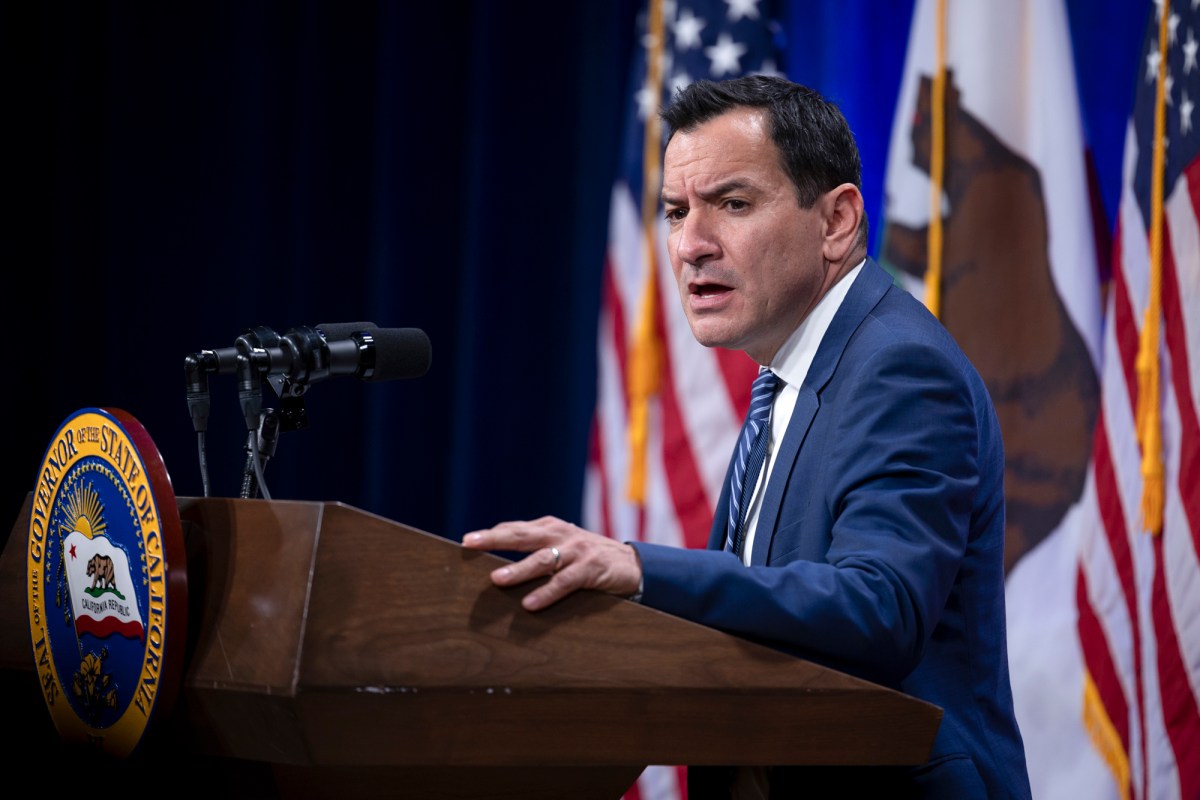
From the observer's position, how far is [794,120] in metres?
1.56

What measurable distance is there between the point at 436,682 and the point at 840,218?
3.03ft

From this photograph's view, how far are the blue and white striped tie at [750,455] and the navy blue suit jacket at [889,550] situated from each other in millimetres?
106

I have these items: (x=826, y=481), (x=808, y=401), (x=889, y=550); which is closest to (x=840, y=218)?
(x=808, y=401)

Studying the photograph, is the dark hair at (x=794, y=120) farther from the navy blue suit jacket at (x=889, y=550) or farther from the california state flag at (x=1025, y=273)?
the california state flag at (x=1025, y=273)

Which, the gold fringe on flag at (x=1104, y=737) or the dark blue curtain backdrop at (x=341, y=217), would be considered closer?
the gold fringe on flag at (x=1104, y=737)

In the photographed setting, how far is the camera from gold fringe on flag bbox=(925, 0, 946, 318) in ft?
10.3

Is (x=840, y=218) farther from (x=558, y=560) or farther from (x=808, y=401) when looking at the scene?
(x=558, y=560)

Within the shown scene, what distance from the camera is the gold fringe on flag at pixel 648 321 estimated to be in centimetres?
365

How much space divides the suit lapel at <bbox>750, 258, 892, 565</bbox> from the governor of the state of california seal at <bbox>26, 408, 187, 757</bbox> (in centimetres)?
68

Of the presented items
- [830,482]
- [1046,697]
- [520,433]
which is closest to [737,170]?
[830,482]

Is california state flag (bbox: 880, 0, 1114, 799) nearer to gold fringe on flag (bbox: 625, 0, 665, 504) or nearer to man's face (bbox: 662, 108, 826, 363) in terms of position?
gold fringe on flag (bbox: 625, 0, 665, 504)

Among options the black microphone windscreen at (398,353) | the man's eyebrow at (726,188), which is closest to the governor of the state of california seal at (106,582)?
the black microphone windscreen at (398,353)

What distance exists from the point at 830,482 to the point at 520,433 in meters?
2.98

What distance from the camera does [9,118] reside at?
13.0 feet
